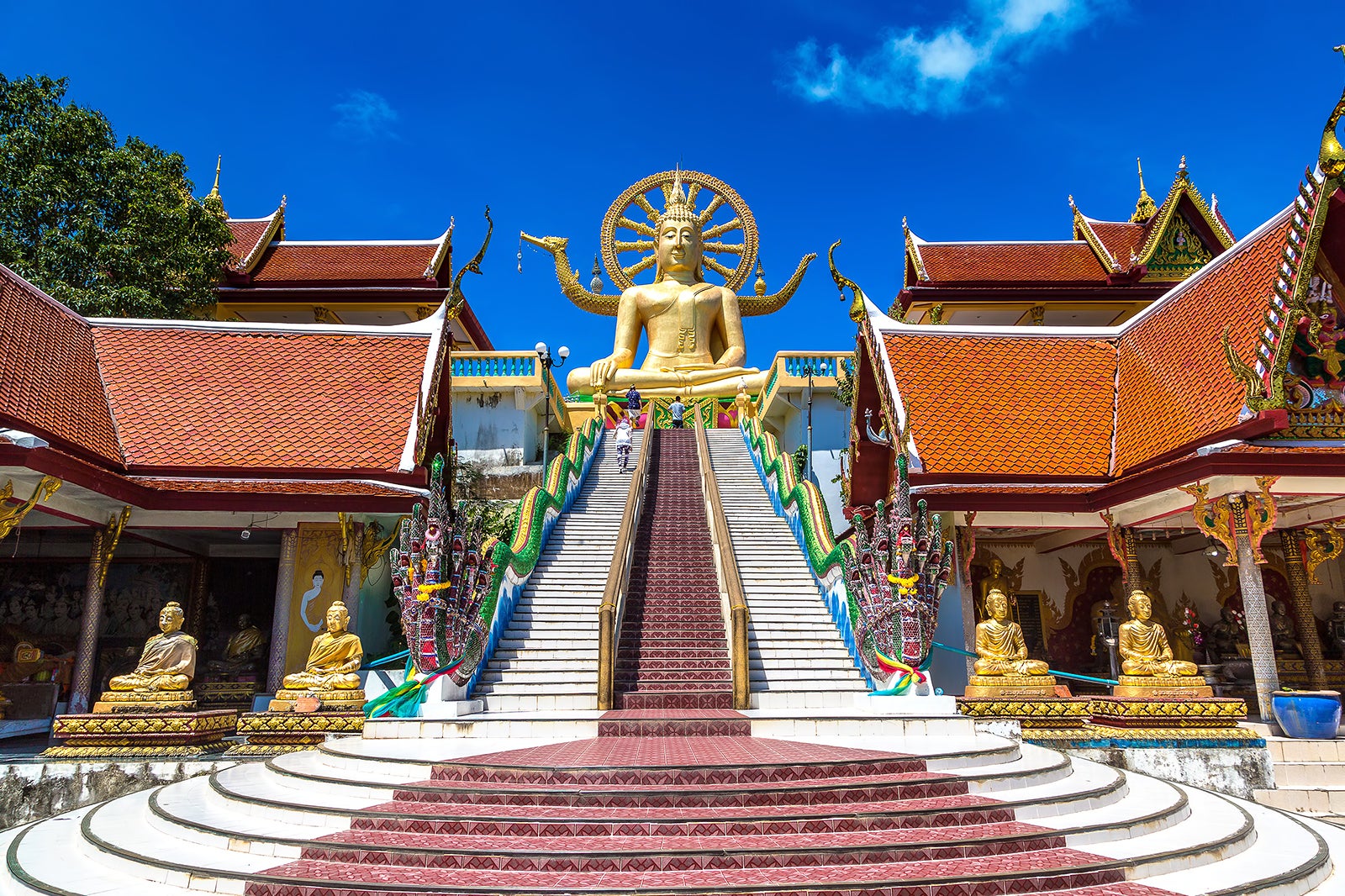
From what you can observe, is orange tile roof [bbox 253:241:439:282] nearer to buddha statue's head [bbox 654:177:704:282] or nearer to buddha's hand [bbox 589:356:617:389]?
buddha's hand [bbox 589:356:617:389]

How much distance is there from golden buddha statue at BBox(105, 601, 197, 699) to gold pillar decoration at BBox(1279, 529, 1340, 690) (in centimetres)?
1376

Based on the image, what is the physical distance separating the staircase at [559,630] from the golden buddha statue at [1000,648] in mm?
4369

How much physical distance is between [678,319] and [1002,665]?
55.0 ft

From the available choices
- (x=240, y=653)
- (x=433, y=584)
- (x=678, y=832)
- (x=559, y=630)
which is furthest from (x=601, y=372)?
(x=678, y=832)

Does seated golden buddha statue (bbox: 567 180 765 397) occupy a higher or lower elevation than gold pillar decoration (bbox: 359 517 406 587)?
higher

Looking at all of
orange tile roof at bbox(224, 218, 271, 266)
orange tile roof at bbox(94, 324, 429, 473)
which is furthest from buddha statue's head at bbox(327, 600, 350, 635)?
orange tile roof at bbox(224, 218, 271, 266)

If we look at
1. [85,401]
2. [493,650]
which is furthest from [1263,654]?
[85,401]

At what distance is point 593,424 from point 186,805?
13.1 meters

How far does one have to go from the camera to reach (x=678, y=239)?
2533 cm

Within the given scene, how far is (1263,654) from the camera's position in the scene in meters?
9.19

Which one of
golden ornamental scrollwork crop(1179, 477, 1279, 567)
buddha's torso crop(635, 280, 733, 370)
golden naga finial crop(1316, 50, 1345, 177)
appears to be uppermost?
buddha's torso crop(635, 280, 733, 370)

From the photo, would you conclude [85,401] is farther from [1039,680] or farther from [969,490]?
[1039,680]

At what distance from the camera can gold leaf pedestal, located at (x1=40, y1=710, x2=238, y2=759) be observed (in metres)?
8.45

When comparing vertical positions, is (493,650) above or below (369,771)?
above
